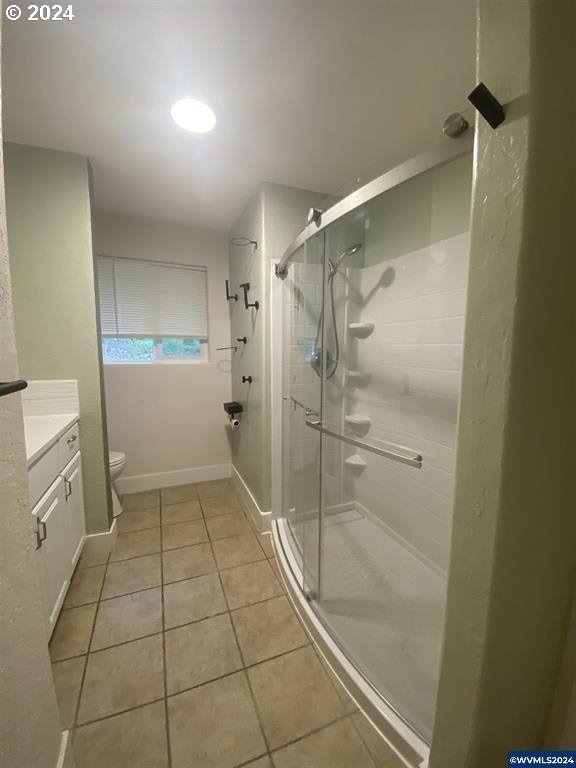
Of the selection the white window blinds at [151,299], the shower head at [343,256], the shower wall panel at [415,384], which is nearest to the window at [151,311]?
the white window blinds at [151,299]

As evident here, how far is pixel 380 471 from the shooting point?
6.15ft

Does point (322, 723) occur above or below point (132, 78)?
below

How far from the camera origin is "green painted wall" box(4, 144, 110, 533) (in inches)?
60.4

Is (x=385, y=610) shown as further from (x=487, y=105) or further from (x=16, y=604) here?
(x=487, y=105)

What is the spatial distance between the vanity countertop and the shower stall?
1.24 meters

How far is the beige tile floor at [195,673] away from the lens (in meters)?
0.93

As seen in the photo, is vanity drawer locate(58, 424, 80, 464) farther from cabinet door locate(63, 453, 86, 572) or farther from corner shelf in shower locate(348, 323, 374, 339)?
corner shelf in shower locate(348, 323, 374, 339)

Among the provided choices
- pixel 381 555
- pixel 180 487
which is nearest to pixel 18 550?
pixel 381 555

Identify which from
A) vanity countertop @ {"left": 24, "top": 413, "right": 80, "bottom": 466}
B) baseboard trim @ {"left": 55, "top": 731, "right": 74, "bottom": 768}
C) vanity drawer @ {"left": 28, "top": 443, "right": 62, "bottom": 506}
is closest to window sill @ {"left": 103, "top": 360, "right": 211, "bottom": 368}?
vanity countertop @ {"left": 24, "top": 413, "right": 80, "bottom": 466}

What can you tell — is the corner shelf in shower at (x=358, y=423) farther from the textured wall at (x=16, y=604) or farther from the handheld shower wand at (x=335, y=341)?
the textured wall at (x=16, y=604)

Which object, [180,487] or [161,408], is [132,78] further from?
[180,487]

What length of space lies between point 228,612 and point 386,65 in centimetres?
255

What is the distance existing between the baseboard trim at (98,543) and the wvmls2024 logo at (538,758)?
209cm

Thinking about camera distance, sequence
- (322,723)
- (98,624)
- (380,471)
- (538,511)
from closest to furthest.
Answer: (538,511), (322,723), (98,624), (380,471)
